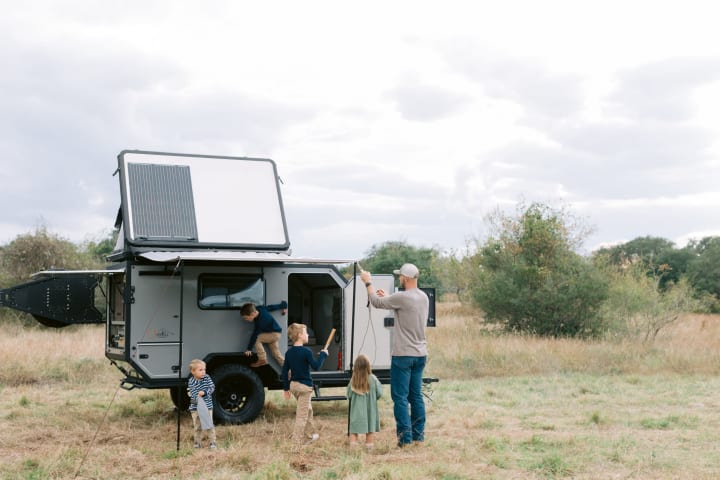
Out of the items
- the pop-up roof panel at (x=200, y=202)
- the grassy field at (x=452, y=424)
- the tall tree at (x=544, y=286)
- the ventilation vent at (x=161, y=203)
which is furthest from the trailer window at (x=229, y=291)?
the tall tree at (x=544, y=286)

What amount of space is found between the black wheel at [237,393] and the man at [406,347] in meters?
2.30

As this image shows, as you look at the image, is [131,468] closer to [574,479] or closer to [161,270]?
[161,270]

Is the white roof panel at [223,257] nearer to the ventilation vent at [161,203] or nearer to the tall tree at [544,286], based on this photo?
the ventilation vent at [161,203]

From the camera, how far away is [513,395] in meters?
13.3

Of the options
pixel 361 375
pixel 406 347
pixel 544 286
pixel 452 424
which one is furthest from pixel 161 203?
pixel 544 286

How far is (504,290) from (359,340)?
40.4 feet

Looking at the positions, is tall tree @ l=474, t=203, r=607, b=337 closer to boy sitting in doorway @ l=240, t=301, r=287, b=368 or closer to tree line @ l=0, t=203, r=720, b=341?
tree line @ l=0, t=203, r=720, b=341

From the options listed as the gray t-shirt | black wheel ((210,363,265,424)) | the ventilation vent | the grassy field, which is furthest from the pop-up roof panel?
the gray t-shirt

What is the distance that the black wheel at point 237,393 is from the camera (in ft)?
33.8

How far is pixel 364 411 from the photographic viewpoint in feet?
28.5

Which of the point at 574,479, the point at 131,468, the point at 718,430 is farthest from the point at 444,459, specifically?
the point at 718,430

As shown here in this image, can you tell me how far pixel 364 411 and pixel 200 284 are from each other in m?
2.96

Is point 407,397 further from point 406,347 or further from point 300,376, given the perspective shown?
point 300,376

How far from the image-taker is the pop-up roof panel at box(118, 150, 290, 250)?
10414mm
